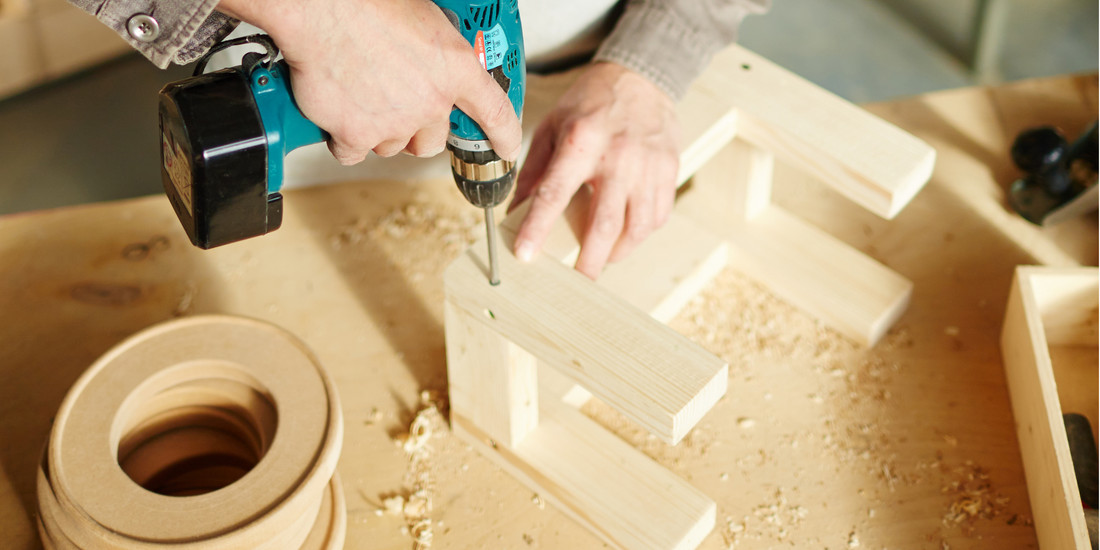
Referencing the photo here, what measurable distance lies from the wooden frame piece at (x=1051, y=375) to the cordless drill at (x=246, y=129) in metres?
0.63

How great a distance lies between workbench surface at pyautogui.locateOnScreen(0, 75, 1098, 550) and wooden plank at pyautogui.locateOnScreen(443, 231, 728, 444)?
213 mm

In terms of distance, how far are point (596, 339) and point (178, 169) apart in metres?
0.38

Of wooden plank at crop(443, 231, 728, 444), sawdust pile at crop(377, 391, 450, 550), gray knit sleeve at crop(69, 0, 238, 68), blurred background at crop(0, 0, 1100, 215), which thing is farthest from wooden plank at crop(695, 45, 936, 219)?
blurred background at crop(0, 0, 1100, 215)

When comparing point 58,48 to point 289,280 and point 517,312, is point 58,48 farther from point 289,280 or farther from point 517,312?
point 517,312

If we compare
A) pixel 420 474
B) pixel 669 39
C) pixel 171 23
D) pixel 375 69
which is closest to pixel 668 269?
pixel 669 39

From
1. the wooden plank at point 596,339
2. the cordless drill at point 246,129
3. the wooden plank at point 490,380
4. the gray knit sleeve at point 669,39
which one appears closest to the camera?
the cordless drill at point 246,129

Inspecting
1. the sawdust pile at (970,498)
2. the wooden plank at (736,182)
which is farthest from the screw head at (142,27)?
the sawdust pile at (970,498)

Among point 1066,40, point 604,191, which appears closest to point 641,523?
point 604,191

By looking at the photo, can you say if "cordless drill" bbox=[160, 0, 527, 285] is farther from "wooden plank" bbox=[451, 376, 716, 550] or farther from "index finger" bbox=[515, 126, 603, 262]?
"wooden plank" bbox=[451, 376, 716, 550]

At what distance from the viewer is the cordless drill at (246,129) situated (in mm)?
613

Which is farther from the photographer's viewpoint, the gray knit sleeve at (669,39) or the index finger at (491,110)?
the gray knit sleeve at (669,39)

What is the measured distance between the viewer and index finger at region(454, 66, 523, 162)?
27.0 inches

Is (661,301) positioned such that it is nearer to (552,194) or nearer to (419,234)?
(552,194)

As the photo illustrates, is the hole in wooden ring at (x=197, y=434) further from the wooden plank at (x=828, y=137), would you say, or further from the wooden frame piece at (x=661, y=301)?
the wooden plank at (x=828, y=137)
